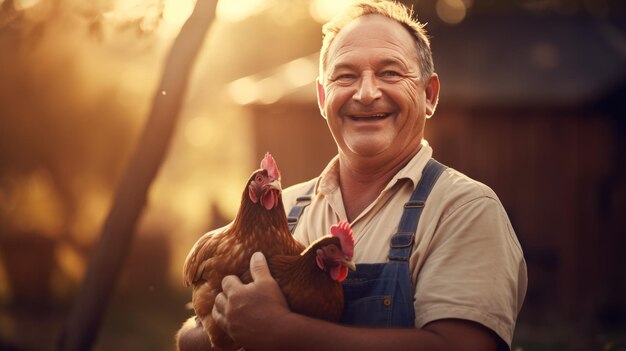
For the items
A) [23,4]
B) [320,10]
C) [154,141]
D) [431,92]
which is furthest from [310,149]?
[431,92]

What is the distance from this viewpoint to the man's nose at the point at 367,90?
3.24 meters

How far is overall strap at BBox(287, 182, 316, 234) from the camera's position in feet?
12.0

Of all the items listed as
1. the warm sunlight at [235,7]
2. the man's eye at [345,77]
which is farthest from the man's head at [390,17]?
the warm sunlight at [235,7]

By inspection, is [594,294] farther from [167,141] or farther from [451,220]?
[451,220]

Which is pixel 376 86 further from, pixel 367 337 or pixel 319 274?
pixel 367 337

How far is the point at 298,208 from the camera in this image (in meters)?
3.72

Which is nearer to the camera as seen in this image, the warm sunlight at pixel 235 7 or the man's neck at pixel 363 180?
the man's neck at pixel 363 180

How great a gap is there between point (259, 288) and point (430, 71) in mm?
1288

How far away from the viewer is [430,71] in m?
3.52

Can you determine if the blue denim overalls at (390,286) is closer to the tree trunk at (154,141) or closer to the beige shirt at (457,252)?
the beige shirt at (457,252)

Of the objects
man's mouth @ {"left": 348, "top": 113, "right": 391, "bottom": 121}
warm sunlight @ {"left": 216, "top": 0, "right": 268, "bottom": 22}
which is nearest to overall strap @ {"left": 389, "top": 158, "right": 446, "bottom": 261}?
man's mouth @ {"left": 348, "top": 113, "right": 391, "bottom": 121}

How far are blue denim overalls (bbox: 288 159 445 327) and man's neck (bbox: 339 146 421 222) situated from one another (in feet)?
0.90

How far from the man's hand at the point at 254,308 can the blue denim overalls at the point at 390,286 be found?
12.0 inches

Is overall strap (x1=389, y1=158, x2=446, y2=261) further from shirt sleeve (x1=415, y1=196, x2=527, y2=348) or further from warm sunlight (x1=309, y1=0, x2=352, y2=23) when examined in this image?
warm sunlight (x1=309, y1=0, x2=352, y2=23)
